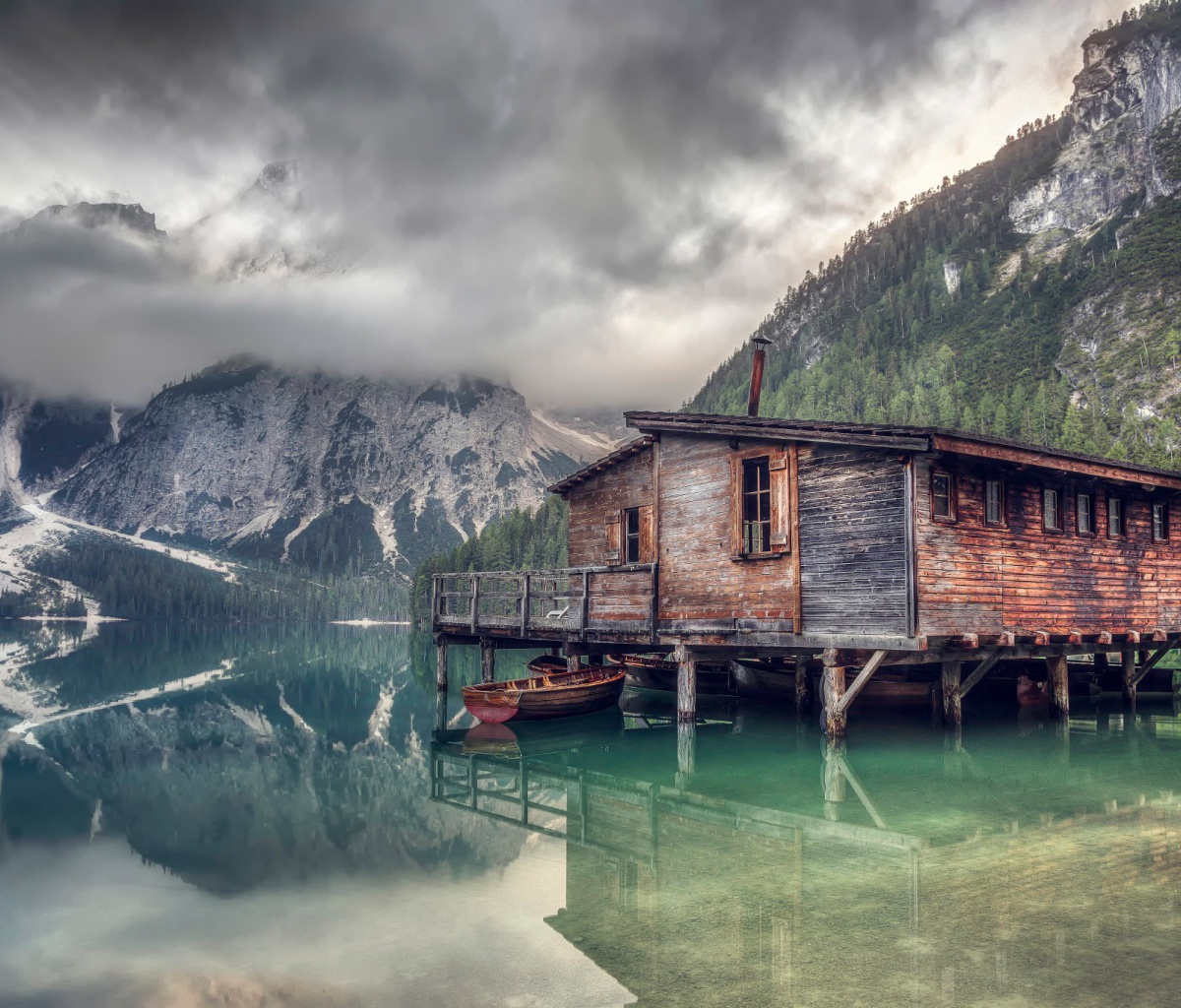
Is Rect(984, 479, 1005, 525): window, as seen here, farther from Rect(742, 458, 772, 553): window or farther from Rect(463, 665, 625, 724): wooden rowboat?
Rect(463, 665, 625, 724): wooden rowboat

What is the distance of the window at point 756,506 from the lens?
79.3 feet

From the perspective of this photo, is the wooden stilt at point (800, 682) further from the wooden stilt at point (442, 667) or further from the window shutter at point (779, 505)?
the wooden stilt at point (442, 667)

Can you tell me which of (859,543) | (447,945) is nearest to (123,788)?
(447,945)

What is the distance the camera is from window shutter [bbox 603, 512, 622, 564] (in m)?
30.0

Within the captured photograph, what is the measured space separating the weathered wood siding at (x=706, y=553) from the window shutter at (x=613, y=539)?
10.6 ft

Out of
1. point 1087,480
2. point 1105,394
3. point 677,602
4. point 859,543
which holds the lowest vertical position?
point 677,602

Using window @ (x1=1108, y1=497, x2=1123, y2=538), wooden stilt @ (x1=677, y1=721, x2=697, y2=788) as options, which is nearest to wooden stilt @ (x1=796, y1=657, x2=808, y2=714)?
wooden stilt @ (x1=677, y1=721, x2=697, y2=788)

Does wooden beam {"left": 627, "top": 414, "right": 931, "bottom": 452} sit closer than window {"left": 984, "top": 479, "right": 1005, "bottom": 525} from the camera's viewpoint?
Yes

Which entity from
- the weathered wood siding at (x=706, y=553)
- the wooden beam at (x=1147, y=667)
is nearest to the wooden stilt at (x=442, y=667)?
the weathered wood siding at (x=706, y=553)

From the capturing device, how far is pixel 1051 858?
11.9m

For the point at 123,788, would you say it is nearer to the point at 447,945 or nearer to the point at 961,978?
the point at 447,945

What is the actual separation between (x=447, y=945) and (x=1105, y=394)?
155782 millimetres

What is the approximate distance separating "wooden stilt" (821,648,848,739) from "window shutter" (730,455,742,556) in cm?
377

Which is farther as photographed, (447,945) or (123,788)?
(123,788)
